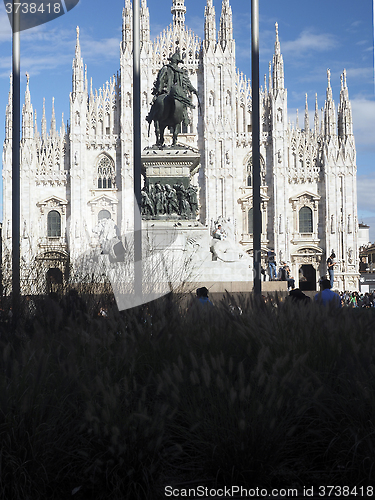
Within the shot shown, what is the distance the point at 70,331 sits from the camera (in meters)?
4.76

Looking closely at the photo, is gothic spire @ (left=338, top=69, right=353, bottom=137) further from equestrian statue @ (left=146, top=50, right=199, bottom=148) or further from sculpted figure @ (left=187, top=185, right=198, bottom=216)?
sculpted figure @ (left=187, top=185, right=198, bottom=216)

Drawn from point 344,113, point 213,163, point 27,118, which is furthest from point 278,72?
point 27,118

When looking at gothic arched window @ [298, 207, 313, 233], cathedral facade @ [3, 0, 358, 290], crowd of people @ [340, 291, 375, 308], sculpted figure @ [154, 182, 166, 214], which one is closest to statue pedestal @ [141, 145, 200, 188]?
sculpted figure @ [154, 182, 166, 214]

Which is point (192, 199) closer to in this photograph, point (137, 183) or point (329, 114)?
point (137, 183)

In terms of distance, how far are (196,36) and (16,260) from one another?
44.4m

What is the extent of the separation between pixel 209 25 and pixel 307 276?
23.7 metres

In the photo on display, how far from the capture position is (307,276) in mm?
47594

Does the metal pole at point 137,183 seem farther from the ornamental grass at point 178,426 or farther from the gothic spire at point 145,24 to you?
the gothic spire at point 145,24

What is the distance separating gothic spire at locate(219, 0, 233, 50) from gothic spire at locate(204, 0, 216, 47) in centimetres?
74

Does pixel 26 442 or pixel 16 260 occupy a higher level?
pixel 16 260

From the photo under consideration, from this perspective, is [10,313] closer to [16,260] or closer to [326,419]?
[16,260]

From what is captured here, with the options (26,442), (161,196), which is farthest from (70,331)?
(161,196)

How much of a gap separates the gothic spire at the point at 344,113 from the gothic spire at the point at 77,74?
2312 cm

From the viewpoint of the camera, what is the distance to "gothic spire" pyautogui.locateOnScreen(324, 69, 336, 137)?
47188 mm
